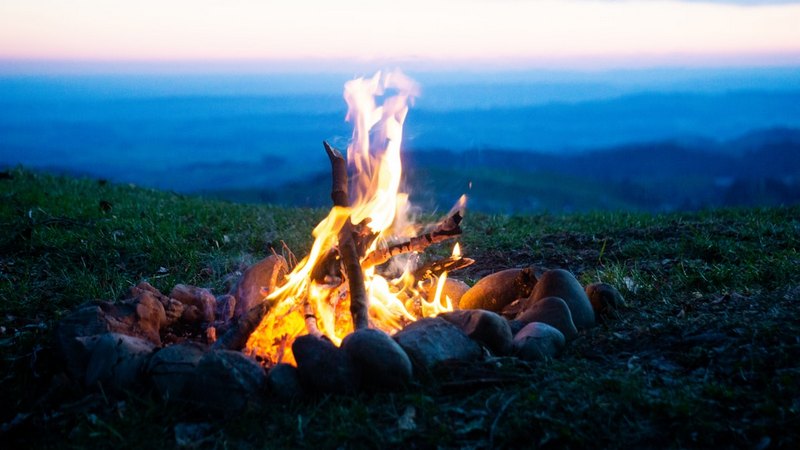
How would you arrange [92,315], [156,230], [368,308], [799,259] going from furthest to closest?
[156,230]
[799,259]
[368,308]
[92,315]

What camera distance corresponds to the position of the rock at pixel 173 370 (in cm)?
402

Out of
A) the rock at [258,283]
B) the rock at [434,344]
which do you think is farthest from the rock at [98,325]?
the rock at [434,344]

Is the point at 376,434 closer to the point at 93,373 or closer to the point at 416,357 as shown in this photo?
the point at 416,357

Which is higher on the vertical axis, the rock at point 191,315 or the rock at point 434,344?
the rock at point 434,344

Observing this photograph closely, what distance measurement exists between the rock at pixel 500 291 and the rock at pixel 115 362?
2456 mm

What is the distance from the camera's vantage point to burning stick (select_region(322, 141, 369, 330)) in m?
4.91

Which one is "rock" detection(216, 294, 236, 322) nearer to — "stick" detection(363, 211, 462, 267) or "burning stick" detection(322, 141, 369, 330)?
"burning stick" detection(322, 141, 369, 330)

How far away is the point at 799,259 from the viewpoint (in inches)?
248

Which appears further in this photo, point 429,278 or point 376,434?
point 429,278

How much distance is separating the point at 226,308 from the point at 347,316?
0.89 metres

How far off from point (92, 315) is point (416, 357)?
6.99ft

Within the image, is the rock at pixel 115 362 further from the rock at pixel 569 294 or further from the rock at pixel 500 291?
the rock at pixel 569 294

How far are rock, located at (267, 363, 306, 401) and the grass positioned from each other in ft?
0.30

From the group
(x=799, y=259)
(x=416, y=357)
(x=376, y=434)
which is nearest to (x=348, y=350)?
(x=416, y=357)
